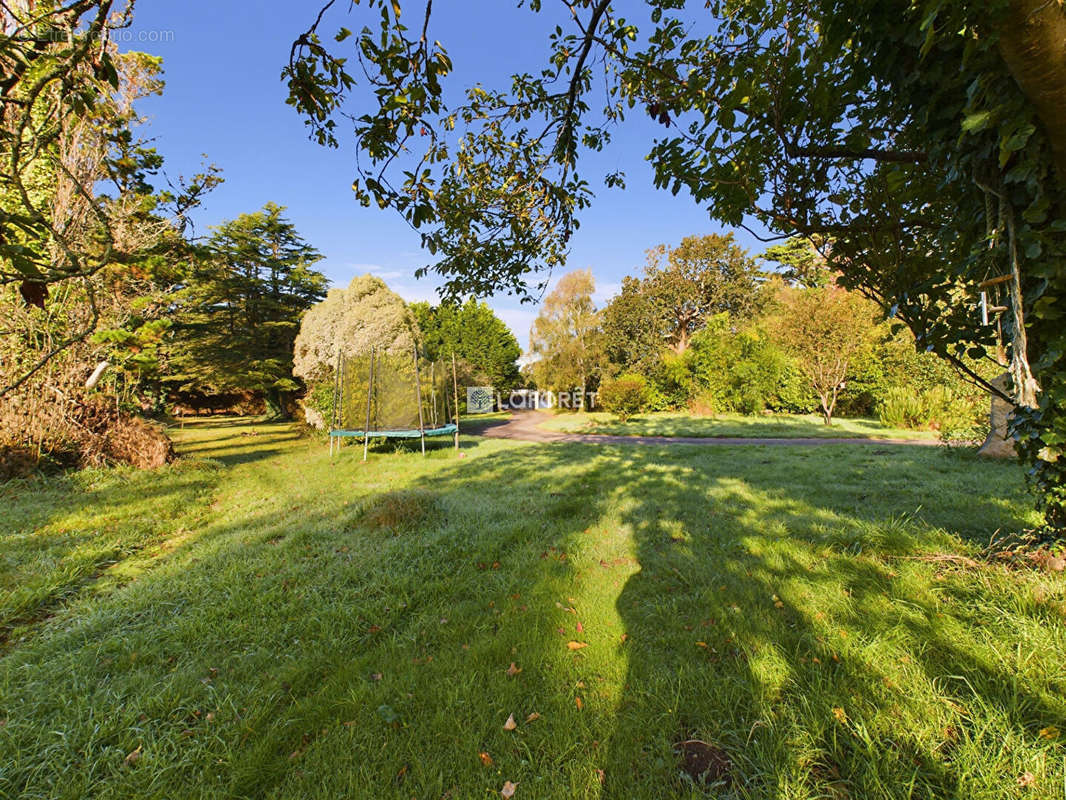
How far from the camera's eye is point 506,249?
366 cm

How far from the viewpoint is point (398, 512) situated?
439cm

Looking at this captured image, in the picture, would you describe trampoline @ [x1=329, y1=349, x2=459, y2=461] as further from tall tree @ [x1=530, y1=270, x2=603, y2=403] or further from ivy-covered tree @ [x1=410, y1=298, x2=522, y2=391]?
ivy-covered tree @ [x1=410, y1=298, x2=522, y2=391]

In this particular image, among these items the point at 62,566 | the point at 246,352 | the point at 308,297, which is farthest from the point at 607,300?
the point at 62,566

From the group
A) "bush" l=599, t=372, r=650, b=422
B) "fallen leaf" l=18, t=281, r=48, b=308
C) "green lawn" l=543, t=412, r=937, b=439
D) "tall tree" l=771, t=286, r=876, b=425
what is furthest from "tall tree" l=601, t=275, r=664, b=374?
"fallen leaf" l=18, t=281, r=48, b=308

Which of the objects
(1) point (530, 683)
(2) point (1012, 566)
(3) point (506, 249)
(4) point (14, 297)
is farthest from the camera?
(4) point (14, 297)

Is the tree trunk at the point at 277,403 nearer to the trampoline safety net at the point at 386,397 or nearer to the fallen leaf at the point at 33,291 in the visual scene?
the trampoline safety net at the point at 386,397

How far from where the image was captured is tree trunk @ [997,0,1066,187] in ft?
4.46

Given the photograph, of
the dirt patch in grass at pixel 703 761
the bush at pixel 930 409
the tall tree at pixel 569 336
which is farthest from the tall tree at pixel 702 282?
the dirt patch in grass at pixel 703 761

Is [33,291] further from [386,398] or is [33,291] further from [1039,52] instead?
[386,398]

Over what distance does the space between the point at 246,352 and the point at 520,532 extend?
2016 centimetres

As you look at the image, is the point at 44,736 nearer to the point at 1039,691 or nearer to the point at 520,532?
the point at 520,532

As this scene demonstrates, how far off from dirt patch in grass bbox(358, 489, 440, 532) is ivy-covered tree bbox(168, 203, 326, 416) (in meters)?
16.6

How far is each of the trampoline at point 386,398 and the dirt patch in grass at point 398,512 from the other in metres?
4.99

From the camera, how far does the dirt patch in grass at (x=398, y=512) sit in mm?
4289
